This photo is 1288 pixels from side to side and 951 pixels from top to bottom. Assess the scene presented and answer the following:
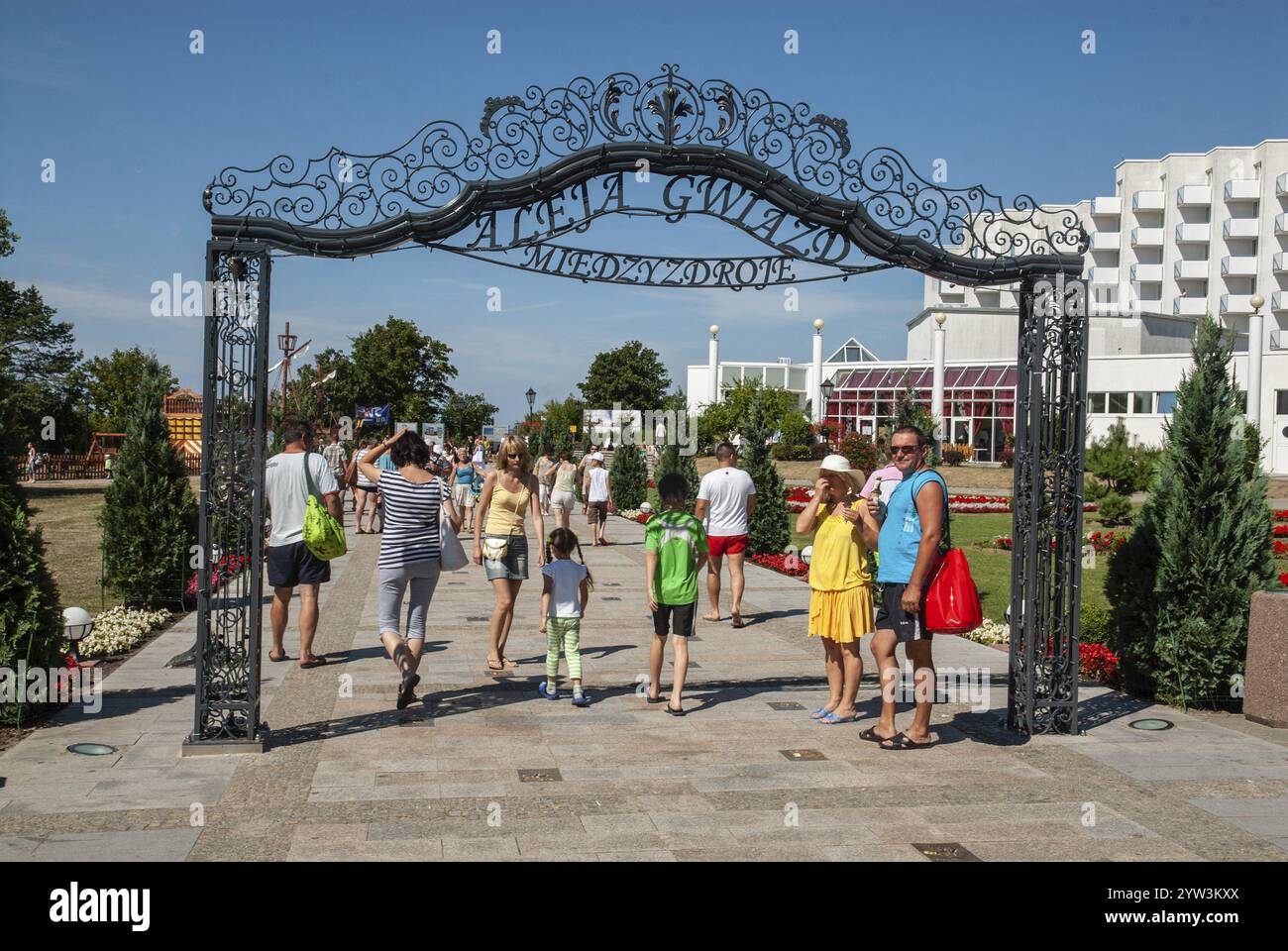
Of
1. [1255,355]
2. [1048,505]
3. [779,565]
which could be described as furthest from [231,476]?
[1255,355]

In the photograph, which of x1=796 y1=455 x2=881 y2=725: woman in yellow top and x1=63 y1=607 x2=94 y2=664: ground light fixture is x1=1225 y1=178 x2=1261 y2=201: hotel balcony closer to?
x1=796 y1=455 x2=881 y2=725: woman in yellow top

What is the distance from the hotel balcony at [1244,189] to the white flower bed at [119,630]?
240 feet

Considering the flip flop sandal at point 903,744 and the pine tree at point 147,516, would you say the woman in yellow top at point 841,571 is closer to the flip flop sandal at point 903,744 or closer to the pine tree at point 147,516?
the flip flop sandal at point 903,744

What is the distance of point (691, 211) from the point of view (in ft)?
26.1

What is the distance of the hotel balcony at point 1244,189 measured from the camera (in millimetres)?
70875

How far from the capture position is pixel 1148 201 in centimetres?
7625

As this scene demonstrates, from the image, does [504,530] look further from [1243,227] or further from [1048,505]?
[1243,227]

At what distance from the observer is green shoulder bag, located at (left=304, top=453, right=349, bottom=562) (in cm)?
927

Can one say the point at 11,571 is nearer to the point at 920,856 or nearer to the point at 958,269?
the point at 920,856

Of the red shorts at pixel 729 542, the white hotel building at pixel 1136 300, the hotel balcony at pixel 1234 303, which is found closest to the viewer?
the red shorts at pixel 729 542

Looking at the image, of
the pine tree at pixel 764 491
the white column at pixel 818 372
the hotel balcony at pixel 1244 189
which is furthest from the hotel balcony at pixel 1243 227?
the pine tree at pixel 764 491

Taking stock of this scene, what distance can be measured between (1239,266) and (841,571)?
73817mm
